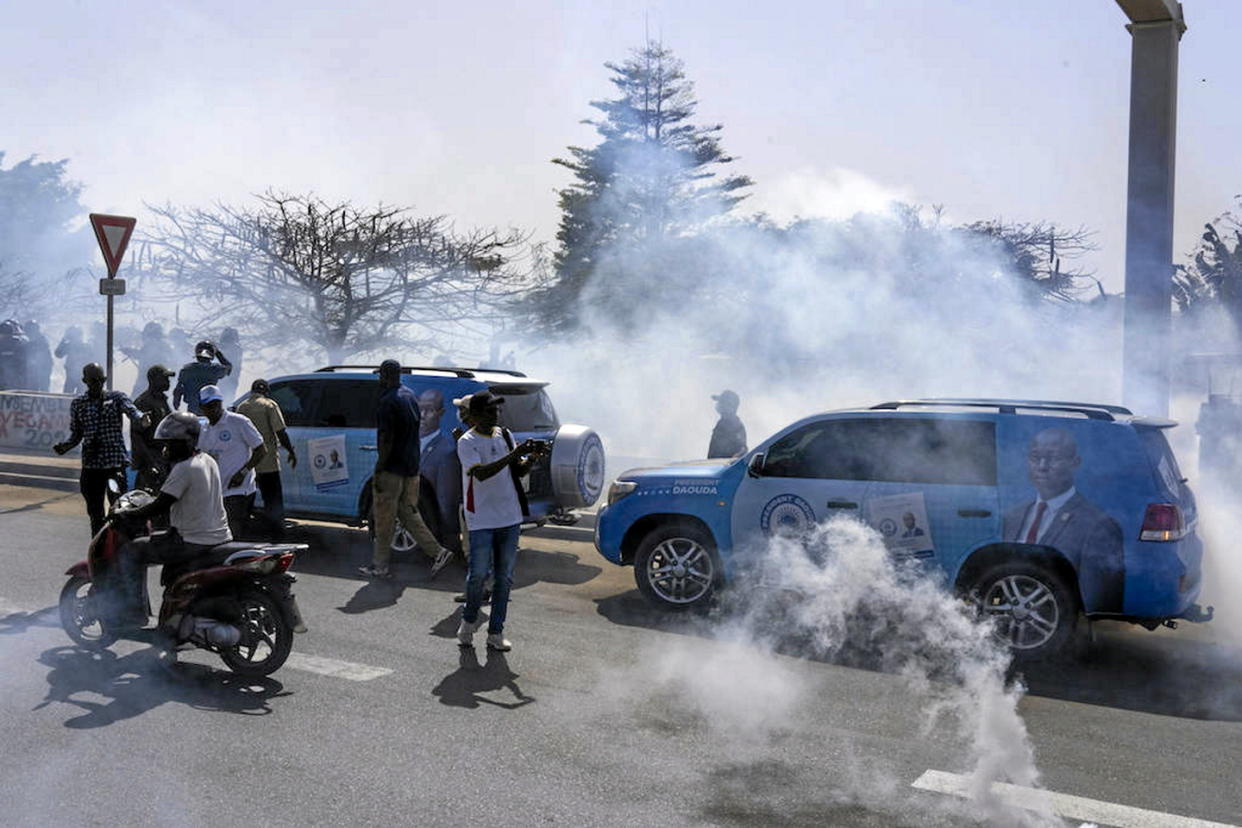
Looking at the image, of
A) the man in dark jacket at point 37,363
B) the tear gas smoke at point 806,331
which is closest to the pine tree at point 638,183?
the tear gas smoke at point 806,331

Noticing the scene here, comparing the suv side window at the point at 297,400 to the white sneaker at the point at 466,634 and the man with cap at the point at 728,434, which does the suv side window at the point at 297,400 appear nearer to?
the man with cap at the point at 728,434

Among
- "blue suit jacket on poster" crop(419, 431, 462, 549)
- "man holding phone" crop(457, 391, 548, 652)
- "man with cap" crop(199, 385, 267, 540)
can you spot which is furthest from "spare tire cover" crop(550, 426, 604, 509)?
"man holding phone" crop(457, 391, 548, 652)

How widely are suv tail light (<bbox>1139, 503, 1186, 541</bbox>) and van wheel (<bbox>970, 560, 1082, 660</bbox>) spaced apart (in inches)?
22.5

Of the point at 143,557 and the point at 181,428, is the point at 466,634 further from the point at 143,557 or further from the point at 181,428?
the point at 181,428

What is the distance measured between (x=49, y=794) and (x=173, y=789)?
0.47 metres

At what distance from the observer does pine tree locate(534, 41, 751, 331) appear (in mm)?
29062

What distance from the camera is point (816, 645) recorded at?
25.0ft

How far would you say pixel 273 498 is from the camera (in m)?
10.3

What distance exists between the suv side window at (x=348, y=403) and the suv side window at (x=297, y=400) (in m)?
0.09

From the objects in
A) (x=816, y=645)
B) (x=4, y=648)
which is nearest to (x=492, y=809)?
(x=816, y=645)

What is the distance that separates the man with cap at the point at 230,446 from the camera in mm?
8727

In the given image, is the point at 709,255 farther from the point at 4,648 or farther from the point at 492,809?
the point at 492,809

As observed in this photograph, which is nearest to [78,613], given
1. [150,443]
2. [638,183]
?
[150,443]

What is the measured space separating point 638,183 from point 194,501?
25.6 meters
